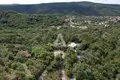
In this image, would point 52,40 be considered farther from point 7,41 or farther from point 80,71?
point 80,71

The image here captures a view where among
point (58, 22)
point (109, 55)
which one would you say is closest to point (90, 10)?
point (58, 22)

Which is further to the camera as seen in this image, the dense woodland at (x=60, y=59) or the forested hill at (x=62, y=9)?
the forested hill at (x=62, y=9)

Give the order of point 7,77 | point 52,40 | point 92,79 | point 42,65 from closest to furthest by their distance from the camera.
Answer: point 7,77 < point 92,79 < point 42,65 < point 52,40

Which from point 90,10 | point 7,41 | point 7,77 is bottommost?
point 90,10

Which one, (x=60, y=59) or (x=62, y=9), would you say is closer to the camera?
(x=60, y=59)

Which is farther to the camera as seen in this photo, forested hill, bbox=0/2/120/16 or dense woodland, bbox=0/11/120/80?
forested hill, bbox=0/2/120/16

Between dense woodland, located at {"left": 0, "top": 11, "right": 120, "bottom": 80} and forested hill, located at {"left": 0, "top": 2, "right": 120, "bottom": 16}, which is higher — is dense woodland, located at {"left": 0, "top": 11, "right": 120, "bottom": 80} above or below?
above

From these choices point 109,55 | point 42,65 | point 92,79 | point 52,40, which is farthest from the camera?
point 52,40

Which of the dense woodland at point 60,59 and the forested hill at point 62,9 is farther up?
the dense woodland at point 60,59

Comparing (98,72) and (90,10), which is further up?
(98,72)

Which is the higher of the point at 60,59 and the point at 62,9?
the point at 60,59

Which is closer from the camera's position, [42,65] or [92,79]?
[92,79]
